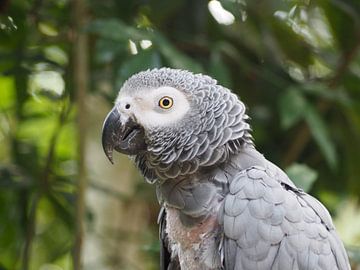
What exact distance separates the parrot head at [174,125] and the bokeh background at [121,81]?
0.57 m

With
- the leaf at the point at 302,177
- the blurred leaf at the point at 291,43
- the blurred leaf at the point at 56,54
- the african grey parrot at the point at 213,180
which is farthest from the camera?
the blurred leaf at the point at 56,54

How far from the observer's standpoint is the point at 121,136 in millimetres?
2119

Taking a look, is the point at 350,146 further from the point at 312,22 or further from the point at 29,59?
the point at 29,59

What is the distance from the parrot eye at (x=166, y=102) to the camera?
7.05ft

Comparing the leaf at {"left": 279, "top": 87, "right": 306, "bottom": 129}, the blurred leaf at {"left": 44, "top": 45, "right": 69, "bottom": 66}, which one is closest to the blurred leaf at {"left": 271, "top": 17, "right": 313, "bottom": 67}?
the leaf at {"left": 279, "top": 87, "right": 306, "bottom": 129}

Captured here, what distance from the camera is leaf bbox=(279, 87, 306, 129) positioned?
298 cm

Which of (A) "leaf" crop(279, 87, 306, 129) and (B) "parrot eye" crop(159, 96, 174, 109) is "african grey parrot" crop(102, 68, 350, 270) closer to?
(B) "parrot eye" crop(159, 96, 174, 109)

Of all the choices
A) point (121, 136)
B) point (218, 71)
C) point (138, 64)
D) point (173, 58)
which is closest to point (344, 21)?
point (218, 71)

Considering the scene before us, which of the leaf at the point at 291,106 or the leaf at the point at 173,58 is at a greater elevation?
the leaf at the point at 173,58

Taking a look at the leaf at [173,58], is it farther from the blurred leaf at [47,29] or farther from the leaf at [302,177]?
the blurred leaf at [47,29]

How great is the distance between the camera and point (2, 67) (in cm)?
324

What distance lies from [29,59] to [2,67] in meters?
0.17

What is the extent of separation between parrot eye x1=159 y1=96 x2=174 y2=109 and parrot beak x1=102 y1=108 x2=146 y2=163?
0.09 m

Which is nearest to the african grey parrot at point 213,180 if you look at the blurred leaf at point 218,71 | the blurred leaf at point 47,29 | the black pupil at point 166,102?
the black pupil at point 166,102
